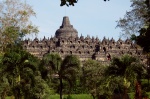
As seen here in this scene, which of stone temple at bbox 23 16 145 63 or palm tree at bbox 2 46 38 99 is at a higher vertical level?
stone temple at bbox 23 16 145 63

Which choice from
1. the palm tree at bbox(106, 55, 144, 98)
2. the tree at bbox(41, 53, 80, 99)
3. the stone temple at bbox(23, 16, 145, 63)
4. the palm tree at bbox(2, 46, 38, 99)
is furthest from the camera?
the stone temple at bbox(23, 16, 145, 63)

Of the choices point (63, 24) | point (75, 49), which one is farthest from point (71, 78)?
point (63, 24)

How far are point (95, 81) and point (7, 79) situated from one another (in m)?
13.8

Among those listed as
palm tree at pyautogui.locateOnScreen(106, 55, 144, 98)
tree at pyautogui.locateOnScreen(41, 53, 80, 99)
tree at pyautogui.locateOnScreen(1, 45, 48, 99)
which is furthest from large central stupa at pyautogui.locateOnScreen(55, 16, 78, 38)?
palm tree at pyautogui.locateOnScreen(106, 55, 144, 98)

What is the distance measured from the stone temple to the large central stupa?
528cm

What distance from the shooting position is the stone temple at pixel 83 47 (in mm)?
75812

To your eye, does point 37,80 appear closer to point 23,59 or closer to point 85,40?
point 23,59

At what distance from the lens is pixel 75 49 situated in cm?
7744

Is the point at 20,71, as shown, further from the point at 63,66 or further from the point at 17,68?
the point at 63,66

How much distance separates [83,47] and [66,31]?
11.4 m

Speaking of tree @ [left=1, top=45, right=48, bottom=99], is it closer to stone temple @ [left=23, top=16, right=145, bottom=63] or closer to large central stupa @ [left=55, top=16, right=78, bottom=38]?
stone temple @ [left=23, top=16, right=145, bottom=63]

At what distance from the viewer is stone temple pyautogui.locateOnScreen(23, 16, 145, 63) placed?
249ft

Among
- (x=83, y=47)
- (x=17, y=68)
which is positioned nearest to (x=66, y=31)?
(x=83, y=47)

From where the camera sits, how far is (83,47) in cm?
7775
